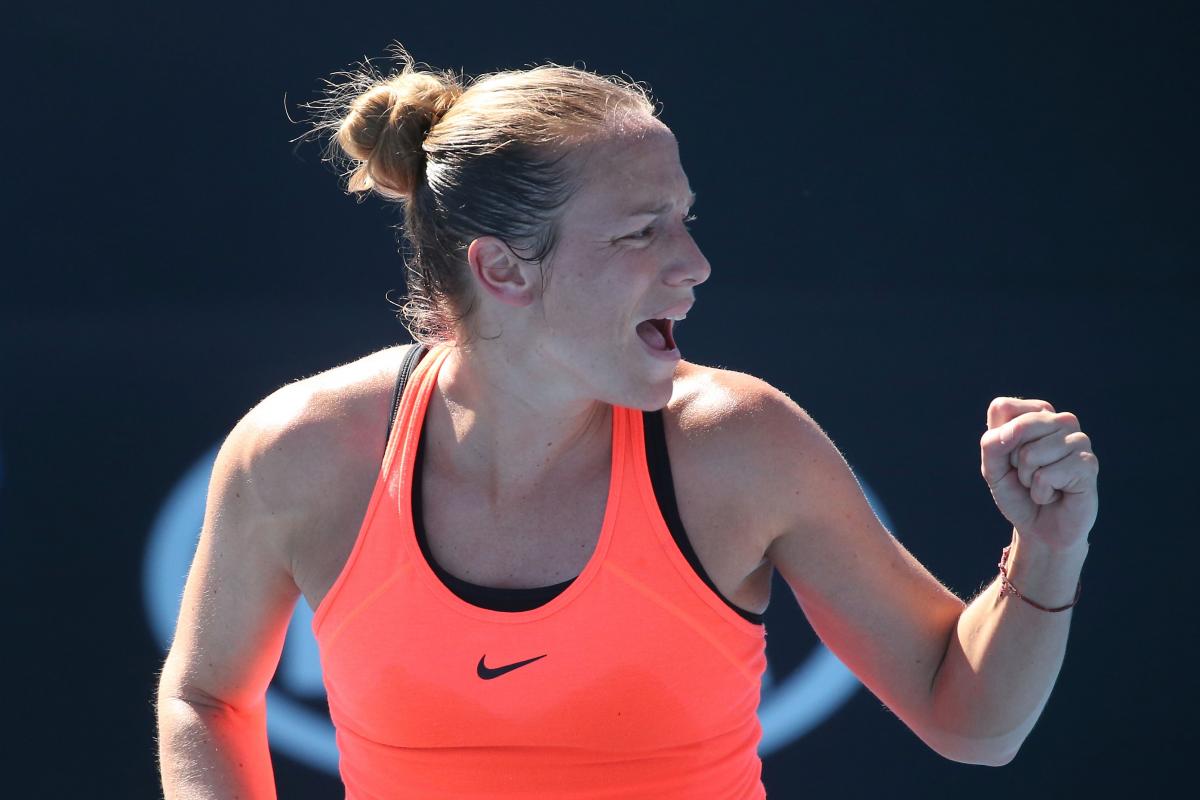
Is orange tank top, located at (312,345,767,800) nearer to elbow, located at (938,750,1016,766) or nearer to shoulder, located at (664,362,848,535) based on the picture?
shoulder, located at (664,362,848,535)

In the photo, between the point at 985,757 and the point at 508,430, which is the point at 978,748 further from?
the point at 508,430

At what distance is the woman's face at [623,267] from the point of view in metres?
1.33

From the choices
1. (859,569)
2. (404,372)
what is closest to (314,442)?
(404,372)

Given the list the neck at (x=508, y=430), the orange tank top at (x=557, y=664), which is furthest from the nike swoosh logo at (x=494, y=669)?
the neck at (x=508, y=430)

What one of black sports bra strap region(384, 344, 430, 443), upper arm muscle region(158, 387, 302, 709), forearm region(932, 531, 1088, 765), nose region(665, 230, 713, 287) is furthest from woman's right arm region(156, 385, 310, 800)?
forearm region(932, 531, 1088, 765)

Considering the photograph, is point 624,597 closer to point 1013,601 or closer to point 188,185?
point 1013,601

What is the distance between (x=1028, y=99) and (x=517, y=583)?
3.99 ft

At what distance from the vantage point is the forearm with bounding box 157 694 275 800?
145 cm

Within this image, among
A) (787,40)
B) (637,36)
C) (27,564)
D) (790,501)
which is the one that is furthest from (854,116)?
(27,564)

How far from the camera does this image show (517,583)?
1.39 meters

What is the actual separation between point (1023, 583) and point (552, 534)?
18.9 inches

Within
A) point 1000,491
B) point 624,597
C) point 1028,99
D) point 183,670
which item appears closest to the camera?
point 1000,491

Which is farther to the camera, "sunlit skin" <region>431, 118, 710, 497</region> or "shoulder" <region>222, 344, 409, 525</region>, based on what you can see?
"shoulder" <region>222, 344, 409, 525</region>

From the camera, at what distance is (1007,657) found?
1294 mm
